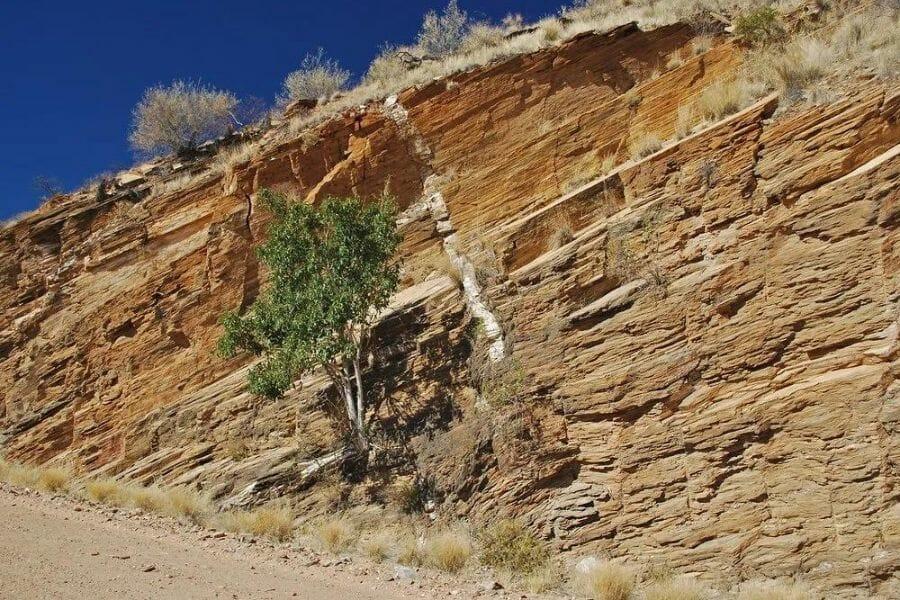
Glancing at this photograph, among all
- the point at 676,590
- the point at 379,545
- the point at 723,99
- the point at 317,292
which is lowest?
the point at 676,590

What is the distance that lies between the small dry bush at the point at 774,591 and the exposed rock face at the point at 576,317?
0.20 m

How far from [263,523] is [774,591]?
7.06m

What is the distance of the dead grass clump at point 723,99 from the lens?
438 inches

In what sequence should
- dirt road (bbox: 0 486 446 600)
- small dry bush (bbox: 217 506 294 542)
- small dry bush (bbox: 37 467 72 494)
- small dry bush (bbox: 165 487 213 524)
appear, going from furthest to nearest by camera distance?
small dry bush (bbox: 37 467 72 494) < small dry bush (bbox: 165 487 213 524) < small dry bush (bbox: 217 506 294 542) < dirt road (bbox: 0 486 446 600)

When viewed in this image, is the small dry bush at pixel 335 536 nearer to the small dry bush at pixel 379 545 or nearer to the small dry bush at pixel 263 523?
the small dry bush at pixel 379 545

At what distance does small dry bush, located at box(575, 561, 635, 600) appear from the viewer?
26.0 feet

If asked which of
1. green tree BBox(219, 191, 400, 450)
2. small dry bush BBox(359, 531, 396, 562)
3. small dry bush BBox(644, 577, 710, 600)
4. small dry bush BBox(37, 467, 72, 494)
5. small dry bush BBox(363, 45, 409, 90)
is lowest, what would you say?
small dry bush BBox(644, 577, 710, 600)

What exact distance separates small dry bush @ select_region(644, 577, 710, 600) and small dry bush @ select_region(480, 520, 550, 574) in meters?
1.56

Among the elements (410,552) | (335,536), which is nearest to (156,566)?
(335,536)

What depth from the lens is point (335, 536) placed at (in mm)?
9422

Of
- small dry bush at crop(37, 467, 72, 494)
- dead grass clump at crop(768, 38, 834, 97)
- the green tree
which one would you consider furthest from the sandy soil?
dead grass clump at crop(768, 38, 834, 97)

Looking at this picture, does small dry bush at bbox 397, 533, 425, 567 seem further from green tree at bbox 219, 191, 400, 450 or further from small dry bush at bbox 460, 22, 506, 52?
small dry bush at bbox 460, 22, 506, 52

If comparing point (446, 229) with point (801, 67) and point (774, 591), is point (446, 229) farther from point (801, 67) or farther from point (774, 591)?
point (774, 591)

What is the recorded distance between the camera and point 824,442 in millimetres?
7977
